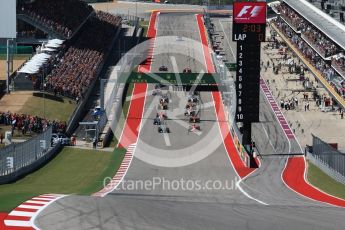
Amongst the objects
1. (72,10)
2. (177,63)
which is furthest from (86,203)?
(72,10)

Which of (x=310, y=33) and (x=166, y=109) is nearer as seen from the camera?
(x=166, y=109)

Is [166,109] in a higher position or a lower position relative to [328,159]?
higher

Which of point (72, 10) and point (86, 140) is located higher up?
point (72, 10)

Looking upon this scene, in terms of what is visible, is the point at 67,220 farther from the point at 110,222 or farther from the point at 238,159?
the point at 238,159

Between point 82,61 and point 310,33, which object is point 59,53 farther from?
point 310,33

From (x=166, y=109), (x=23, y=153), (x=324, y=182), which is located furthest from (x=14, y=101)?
(x=324, y=182)

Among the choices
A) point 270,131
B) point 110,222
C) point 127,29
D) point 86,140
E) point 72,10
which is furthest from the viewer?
point 127,29

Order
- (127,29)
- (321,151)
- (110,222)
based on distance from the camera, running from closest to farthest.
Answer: (110,222), (321,151), (127,29)

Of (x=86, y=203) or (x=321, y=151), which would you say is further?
(x=321, y=151)
